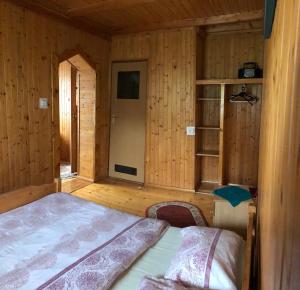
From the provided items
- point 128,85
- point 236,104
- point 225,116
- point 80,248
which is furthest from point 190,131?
point 80,248

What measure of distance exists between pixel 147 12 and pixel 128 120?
182 centimetres

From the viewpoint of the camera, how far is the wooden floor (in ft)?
13.2

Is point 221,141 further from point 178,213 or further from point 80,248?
point 80,248

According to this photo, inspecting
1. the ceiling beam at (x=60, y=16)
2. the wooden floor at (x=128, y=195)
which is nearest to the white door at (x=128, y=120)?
the wooden floor at (x=128, y=195)

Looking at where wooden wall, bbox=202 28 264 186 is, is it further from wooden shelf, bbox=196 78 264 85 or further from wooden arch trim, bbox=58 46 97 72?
wooden arch trim, bbox=58 46 97 72

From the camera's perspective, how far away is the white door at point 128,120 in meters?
5.02

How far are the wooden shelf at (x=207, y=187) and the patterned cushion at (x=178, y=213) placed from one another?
65 cm

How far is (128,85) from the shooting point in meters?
5.11

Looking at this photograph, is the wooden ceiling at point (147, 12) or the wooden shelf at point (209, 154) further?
the wooden shelf at point (209, 154)

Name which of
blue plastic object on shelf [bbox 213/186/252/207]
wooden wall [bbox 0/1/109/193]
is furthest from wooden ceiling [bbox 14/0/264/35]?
blue plastic object on shelf [bbox 213/186/252/207]

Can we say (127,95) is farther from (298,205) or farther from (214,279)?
(298,205)

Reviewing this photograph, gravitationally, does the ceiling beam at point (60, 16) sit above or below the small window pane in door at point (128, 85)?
above

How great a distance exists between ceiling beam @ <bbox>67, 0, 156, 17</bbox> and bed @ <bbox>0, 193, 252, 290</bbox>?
252 cm

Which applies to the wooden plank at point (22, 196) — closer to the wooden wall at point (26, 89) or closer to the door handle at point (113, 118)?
the wooden wall at point (26, 89)
